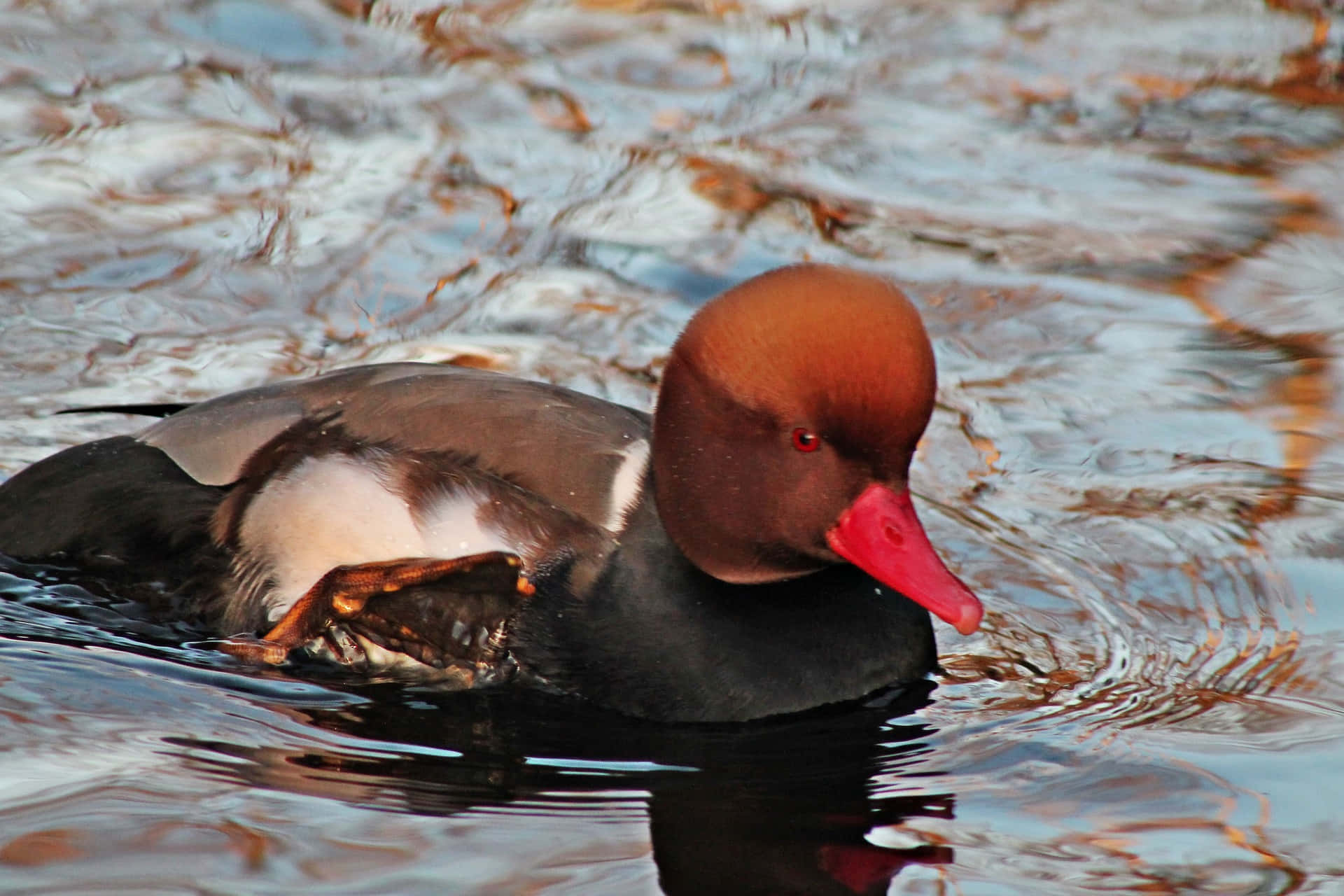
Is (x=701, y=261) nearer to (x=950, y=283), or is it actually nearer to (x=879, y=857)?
(x=950, y=283)

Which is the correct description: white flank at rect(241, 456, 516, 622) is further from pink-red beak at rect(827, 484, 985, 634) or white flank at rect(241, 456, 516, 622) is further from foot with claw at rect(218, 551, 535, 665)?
pink-red beak at rect(827, 484, 985, 634)

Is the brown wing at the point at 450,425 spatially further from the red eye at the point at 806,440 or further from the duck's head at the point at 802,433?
the red eye at the point at 806,440

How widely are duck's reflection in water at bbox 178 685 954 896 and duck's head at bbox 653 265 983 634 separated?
0.37m

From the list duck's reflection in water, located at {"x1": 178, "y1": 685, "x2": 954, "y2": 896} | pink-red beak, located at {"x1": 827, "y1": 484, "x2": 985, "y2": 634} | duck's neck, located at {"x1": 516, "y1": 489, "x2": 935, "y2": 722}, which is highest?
pink-red beak, located at {"x1": 827, "y1": 484, "x2": 985, "y2": 634}

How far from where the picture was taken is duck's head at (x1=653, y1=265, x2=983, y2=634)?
12.1 ft

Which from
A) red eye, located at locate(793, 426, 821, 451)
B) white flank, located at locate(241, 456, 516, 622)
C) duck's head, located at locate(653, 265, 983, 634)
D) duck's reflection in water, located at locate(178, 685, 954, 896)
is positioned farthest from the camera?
white flank, located at locate(241, 456, 516, 622)

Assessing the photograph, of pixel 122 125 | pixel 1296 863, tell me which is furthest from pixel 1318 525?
pixel 122 125

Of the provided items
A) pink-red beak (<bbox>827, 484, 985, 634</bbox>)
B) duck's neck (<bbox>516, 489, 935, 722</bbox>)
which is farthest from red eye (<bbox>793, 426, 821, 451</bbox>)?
duck's neck (<bbox>516, 489, 935, 722</bbox>)

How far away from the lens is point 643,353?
20.2 ft

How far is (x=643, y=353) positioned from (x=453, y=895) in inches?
125

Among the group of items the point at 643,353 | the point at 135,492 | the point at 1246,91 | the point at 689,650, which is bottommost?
the point at 689,650

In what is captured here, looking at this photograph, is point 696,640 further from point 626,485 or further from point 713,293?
point 713,293

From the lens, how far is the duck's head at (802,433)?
3697 millimetres

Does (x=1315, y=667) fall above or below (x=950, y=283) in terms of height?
below
